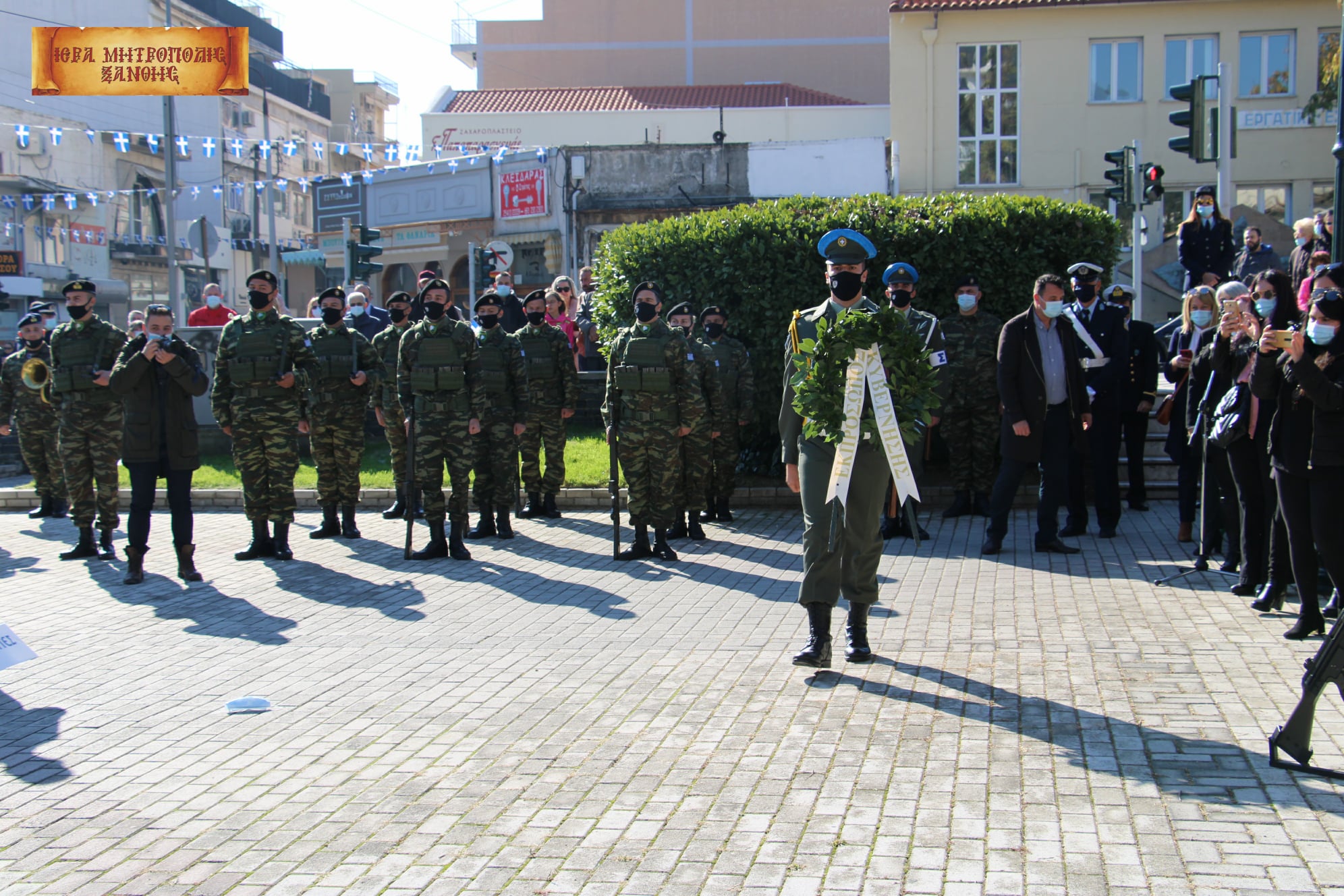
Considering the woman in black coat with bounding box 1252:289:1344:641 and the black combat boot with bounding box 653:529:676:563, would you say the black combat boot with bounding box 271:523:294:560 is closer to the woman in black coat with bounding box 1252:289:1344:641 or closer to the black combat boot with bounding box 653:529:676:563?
the black combat boot with bounding box 653:529:676:563

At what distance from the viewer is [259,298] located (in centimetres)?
1070

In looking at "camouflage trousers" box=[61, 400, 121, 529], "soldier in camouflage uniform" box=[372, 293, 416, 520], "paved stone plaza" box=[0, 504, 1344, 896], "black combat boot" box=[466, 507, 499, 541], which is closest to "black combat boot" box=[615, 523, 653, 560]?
"paved stone plaza" box=[0, 504, 1344, 896]

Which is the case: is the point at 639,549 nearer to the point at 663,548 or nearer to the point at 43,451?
the point at 663,548

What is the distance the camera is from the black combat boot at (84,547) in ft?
36.8

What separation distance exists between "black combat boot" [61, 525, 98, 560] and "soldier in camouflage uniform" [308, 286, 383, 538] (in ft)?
6.21

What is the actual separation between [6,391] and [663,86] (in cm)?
3712

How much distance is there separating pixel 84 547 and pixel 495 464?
3.68 meters

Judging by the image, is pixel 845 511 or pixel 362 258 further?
pixel 362 258

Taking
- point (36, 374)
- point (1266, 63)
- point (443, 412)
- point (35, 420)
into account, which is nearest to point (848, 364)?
point (443, 412)

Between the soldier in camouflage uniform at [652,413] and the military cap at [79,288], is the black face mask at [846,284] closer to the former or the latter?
the soldier in camouflage uniform at [652,413]

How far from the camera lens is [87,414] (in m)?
11.1

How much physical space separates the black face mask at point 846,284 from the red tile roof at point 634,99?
1484 inches

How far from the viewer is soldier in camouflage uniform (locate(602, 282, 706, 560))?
10422mm

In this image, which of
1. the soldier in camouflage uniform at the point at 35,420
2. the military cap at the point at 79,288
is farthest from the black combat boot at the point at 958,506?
the soldier in camouflage uniform at the point at 35,420
